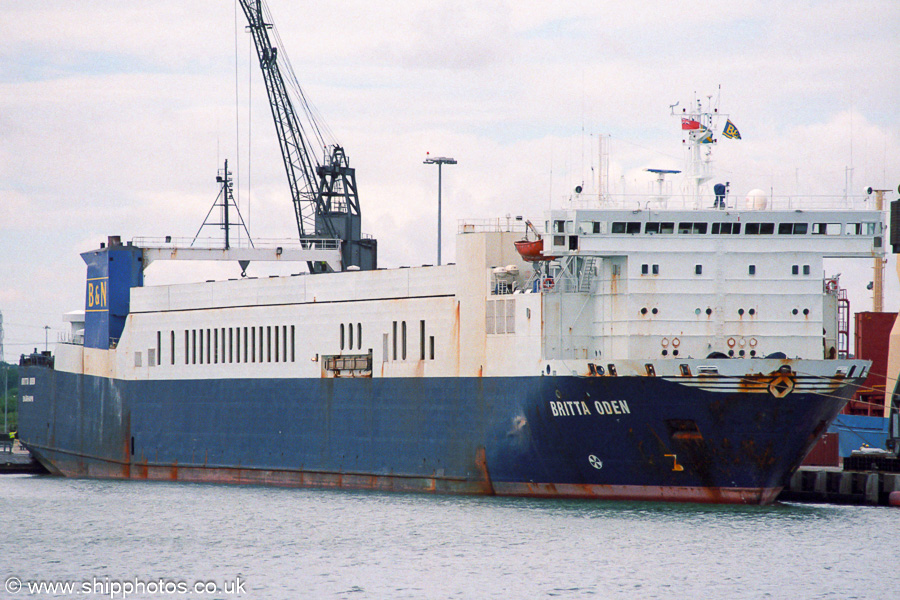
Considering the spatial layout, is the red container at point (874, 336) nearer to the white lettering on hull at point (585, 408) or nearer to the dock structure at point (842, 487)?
the dock structure at point (842, 487)

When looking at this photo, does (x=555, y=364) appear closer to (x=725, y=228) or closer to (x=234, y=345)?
(x=725, y=228)

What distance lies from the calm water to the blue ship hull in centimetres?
110

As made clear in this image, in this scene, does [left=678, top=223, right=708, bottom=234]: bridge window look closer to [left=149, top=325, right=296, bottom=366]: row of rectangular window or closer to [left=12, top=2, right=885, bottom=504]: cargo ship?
[left=12, top=2, right=885, bottom=504]: cargo ship

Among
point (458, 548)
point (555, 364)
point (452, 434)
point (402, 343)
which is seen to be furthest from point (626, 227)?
point (458, 548)

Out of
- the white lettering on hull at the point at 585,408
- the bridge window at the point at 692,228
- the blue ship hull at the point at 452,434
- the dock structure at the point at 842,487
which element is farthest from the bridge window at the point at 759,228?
the dock structure at the point at 842,487

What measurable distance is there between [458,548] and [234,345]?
22650mm

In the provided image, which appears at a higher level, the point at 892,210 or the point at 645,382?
A: the point at 892,210

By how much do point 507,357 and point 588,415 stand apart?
13.1 feet

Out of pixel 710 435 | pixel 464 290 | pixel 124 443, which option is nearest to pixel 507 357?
pixel 464 290

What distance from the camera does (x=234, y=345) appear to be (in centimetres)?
5519

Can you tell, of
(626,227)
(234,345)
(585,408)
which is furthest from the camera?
(234,345)

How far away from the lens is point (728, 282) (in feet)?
136

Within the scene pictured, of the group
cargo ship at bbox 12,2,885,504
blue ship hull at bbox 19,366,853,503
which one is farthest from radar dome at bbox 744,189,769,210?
blue ship hull at bbox 19,366,853,503

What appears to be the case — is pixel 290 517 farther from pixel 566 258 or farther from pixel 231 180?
pixel 231 180
